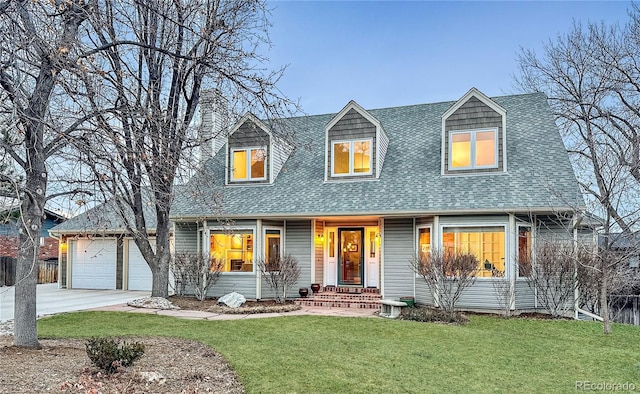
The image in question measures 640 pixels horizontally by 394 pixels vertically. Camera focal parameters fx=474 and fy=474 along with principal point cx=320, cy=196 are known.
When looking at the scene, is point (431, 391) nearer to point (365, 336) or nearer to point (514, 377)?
point (514, 377)

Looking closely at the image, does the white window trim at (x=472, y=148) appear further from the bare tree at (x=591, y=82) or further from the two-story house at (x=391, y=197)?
the bare tree at (x=591, y=82)

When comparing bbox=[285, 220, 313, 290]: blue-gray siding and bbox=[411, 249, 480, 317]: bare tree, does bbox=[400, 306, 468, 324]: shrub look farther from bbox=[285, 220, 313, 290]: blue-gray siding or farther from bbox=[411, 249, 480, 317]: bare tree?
bbox=[285, 220, 313, 290]: blue-gray siding

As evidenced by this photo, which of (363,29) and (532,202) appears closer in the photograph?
(532,202)

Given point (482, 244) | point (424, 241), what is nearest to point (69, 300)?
point (424, 241)

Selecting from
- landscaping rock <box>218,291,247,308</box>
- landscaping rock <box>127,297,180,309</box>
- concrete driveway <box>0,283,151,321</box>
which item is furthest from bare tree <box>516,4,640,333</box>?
concrete driveway <box>0,283,151,321</box>

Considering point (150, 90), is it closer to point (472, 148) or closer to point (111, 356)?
point (111, 356)

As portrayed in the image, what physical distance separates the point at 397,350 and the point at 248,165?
9.07m

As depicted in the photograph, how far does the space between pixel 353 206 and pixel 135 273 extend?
30.6 ft

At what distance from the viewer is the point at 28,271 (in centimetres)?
668

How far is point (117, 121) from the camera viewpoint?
24.0 feet

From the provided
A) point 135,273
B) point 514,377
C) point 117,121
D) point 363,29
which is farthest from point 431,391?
point 363,29

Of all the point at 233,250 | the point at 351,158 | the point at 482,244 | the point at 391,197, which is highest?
the point at 351,158

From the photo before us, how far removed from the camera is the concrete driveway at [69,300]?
12211mm

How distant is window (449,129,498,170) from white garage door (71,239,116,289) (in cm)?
1262
